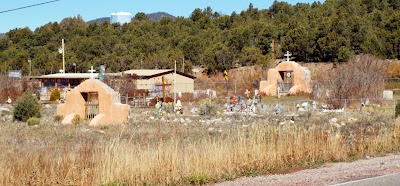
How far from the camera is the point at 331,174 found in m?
12.4

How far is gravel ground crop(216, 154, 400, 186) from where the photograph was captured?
11495 millimetres

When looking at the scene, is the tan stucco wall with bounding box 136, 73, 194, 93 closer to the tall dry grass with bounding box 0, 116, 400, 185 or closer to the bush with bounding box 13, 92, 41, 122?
the bush with bounding box 13, 92, 41, 122

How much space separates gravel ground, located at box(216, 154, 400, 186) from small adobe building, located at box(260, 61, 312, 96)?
126ft

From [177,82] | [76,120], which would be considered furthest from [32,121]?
[177,82]

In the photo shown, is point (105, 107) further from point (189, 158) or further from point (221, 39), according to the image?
point (221, 39)

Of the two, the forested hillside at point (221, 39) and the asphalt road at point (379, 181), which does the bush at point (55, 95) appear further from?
the asphalt road at point (379, 181)

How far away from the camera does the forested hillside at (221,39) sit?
244 ft

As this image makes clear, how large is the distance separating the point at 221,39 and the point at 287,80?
119ft

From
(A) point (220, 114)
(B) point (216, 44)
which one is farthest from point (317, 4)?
(A) point (220, 114)

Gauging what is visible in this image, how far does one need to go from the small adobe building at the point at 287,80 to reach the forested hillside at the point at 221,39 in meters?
18.5

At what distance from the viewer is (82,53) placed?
301 ft

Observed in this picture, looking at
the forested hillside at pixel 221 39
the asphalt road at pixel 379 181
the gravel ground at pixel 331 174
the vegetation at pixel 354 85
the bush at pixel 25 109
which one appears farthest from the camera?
the forested hillside at pixel 221 39

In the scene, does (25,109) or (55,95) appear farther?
(55,95)

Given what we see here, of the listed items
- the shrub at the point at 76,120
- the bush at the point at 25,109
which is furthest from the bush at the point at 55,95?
the shrub at the point at 76,120
